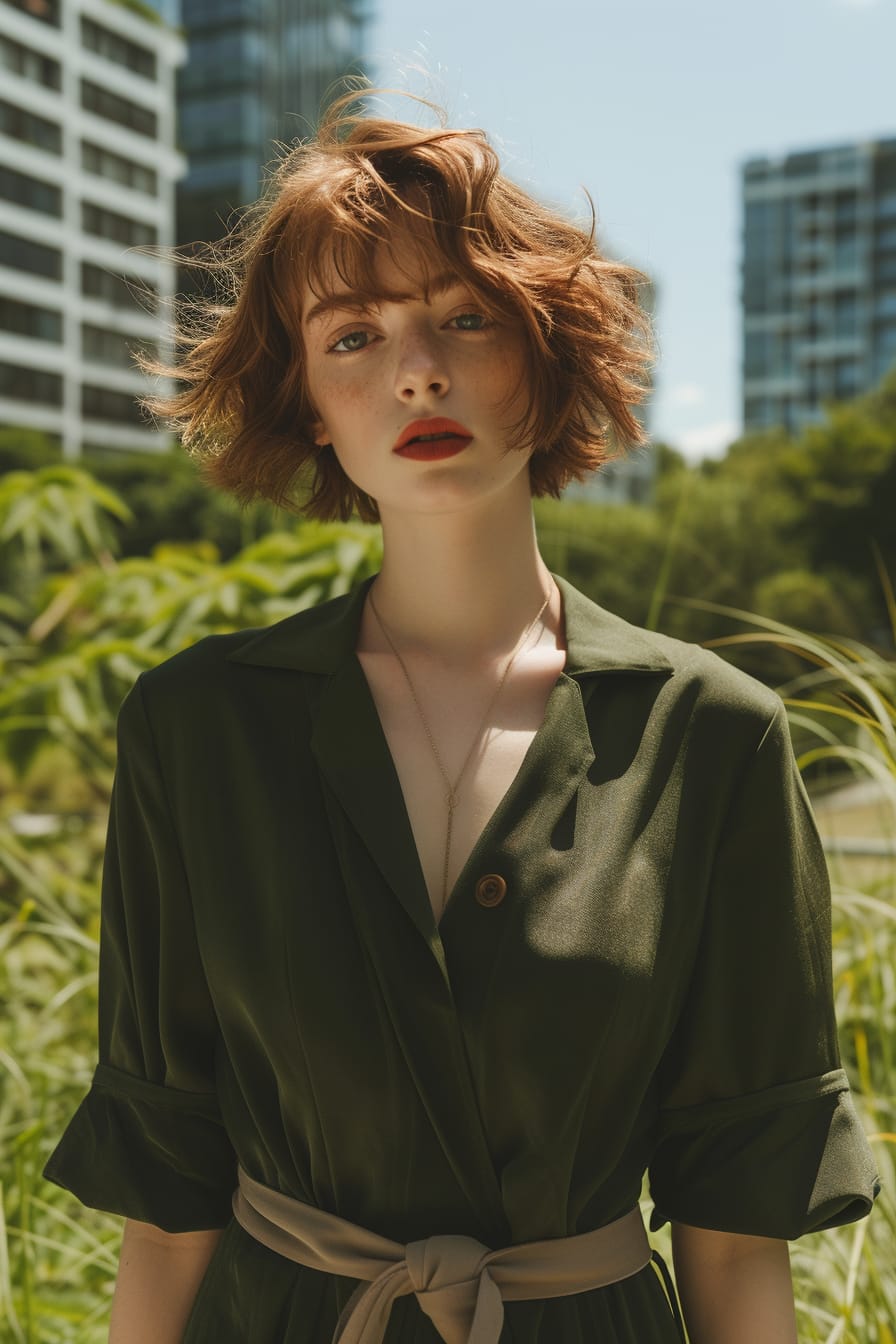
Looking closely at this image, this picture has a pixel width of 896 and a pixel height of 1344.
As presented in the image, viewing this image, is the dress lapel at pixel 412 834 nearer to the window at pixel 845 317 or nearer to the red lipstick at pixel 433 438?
the red lipstick at pixel 433 438

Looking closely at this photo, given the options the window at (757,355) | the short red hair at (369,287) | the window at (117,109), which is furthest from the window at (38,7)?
the window at (757,355)

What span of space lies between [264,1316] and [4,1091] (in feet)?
4.44

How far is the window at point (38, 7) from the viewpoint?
22.1 ft

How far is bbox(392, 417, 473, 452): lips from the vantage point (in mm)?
931

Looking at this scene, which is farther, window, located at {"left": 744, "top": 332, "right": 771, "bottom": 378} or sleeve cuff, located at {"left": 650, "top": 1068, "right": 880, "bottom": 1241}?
window, located at {"left": 744, "top": 332, "right": 771, "bottom": 378}

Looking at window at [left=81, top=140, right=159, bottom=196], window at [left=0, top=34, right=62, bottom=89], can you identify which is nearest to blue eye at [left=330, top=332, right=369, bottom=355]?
window at [left=0, top=34, right=62, bottom=89]

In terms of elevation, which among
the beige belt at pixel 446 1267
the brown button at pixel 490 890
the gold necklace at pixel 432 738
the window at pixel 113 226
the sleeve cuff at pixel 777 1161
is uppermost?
the window at pixel 113 226

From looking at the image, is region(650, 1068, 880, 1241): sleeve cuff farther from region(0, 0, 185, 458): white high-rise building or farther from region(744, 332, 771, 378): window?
region(744, 332, 771, 378): window

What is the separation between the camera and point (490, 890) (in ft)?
2.93

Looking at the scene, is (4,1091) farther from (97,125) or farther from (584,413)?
(97,125)

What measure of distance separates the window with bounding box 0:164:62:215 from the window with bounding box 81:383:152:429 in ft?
12.6

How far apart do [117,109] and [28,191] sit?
11.4 feet

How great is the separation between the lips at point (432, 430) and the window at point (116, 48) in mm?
12242

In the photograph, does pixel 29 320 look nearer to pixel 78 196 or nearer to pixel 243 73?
pixel 78 196
